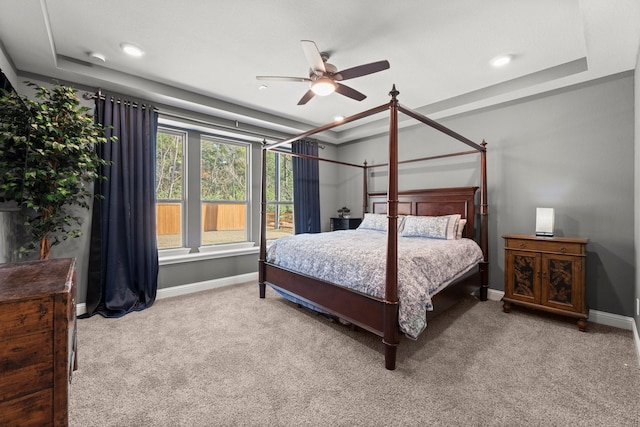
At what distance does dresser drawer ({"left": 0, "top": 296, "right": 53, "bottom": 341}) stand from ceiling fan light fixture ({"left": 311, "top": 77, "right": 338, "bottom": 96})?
2.31 m

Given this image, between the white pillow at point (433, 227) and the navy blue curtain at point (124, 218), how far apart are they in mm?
3249

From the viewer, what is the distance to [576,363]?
2.04m

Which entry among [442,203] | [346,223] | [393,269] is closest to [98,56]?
[393,269]

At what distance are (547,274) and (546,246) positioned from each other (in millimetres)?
281

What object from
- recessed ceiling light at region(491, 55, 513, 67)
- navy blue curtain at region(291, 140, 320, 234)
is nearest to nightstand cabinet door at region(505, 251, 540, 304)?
recessed ceiling light at region(491, 55, 513, 67)

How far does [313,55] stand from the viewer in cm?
214

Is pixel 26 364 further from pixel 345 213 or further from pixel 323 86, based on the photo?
pixel 345 213

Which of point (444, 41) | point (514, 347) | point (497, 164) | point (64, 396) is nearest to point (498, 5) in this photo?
point (444, 41)

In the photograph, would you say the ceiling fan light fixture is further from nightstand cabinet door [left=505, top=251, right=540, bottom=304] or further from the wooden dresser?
nightstand cabinet door [left=505, top=251, right=540, bottom=304]

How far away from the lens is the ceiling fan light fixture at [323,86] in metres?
2.44

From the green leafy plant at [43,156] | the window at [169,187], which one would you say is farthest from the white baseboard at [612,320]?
the green leafy plant at [43,156]

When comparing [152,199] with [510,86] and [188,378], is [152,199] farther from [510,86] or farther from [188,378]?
[510,86]

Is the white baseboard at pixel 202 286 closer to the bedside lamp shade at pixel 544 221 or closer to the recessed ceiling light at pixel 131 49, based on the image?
the recessed ceiling light at pixel 131 49

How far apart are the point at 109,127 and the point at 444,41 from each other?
3.33 metres
